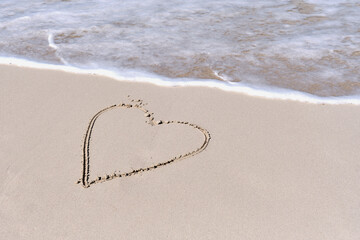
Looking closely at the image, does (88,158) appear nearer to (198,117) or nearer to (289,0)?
(198,117)

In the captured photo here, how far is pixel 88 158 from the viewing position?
114 inches

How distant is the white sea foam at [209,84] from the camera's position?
11.8ft

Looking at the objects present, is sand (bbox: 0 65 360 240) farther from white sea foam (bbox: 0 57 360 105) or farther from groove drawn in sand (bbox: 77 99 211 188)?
white sea foam (bbox: 0 57 360 105)

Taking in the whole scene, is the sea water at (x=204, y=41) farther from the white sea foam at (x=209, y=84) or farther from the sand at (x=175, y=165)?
the sand at (x=175, y=165)

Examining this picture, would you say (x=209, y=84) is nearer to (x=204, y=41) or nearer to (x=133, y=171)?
(x=204, y=41)

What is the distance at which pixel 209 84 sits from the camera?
12.7 feet

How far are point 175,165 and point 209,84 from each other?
1.37 meters

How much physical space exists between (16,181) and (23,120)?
2.78 feet

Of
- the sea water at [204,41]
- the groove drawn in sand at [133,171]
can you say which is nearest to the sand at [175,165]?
the groove drawn in sand at [133,171]

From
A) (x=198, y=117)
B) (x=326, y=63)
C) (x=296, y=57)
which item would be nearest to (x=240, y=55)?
(x=296, y=57)

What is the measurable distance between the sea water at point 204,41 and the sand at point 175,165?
47 centimetres

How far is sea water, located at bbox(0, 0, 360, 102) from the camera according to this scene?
13.2ft

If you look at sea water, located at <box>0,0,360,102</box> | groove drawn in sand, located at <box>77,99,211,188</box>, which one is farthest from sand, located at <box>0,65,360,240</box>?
sea water, located at <box>0,0,360,102</box>

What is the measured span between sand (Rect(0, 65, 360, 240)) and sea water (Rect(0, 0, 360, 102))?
47 centimetres
